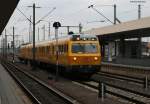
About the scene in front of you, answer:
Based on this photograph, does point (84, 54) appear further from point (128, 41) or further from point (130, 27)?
point (128, 41)

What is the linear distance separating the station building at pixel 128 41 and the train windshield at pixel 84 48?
833 cm

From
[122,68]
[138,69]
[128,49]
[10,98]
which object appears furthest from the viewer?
[128,49]

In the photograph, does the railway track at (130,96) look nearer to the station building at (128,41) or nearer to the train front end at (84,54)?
the train front end at (84,54)

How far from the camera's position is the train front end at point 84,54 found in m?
26.6

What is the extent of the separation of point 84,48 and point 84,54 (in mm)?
480

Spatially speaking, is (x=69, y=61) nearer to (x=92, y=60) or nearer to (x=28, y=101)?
(x=92, y=60)

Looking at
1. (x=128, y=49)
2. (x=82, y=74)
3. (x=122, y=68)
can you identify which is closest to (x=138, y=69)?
(x=122, y=68)

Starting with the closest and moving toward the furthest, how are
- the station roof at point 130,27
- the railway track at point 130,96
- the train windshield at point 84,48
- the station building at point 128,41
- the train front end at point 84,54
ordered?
the railway track at point 130,96, the train front end at point 84,54, the train windshield at point 84,48, the station roof at point 130,27, the station building at point 128,41

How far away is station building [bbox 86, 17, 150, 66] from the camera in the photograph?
38438 millimetres

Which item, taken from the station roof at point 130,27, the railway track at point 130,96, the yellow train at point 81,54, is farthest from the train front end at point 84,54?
the station roof at point 130,27

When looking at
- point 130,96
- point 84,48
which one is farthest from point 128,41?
point 130,96

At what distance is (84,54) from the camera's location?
27062 millimetres

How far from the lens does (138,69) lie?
110ft

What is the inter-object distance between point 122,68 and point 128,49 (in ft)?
36.0
